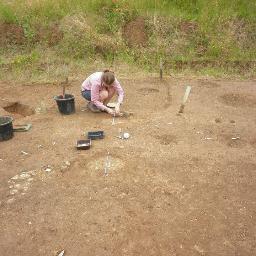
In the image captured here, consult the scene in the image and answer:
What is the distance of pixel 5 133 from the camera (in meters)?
5.79

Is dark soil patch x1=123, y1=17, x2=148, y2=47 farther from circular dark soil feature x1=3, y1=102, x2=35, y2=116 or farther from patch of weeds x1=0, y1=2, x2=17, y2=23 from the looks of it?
circular dark soil feature x1=3, y1=102, x2=35, y2=116

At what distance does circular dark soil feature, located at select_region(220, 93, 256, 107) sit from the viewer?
7.41 metres

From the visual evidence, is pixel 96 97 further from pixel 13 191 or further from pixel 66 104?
pixel 13 191

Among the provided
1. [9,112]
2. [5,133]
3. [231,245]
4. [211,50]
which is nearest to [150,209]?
[231,245]

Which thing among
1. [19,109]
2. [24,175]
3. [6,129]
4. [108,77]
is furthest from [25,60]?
[24,175]

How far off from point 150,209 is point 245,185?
4.17 ft

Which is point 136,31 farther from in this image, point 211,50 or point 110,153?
point 110,153

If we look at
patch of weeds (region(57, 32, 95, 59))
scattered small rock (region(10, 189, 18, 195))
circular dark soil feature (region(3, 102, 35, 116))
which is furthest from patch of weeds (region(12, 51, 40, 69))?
scattered small rock (region(10, 189, 18, 195))

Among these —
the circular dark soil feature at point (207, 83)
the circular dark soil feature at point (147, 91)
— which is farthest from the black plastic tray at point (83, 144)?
the circular dark soil feature at point (207, 83)

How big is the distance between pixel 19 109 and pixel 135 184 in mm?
3749

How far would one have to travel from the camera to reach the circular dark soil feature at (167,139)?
5688 mm

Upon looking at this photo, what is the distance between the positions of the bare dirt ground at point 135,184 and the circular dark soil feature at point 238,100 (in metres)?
0.19

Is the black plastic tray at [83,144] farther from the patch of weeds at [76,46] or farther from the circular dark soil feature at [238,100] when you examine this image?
the patch of weeds at [76,46]

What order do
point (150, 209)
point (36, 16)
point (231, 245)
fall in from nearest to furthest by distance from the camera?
point (231, 245) < point (150, 209) < point (36, 16)
